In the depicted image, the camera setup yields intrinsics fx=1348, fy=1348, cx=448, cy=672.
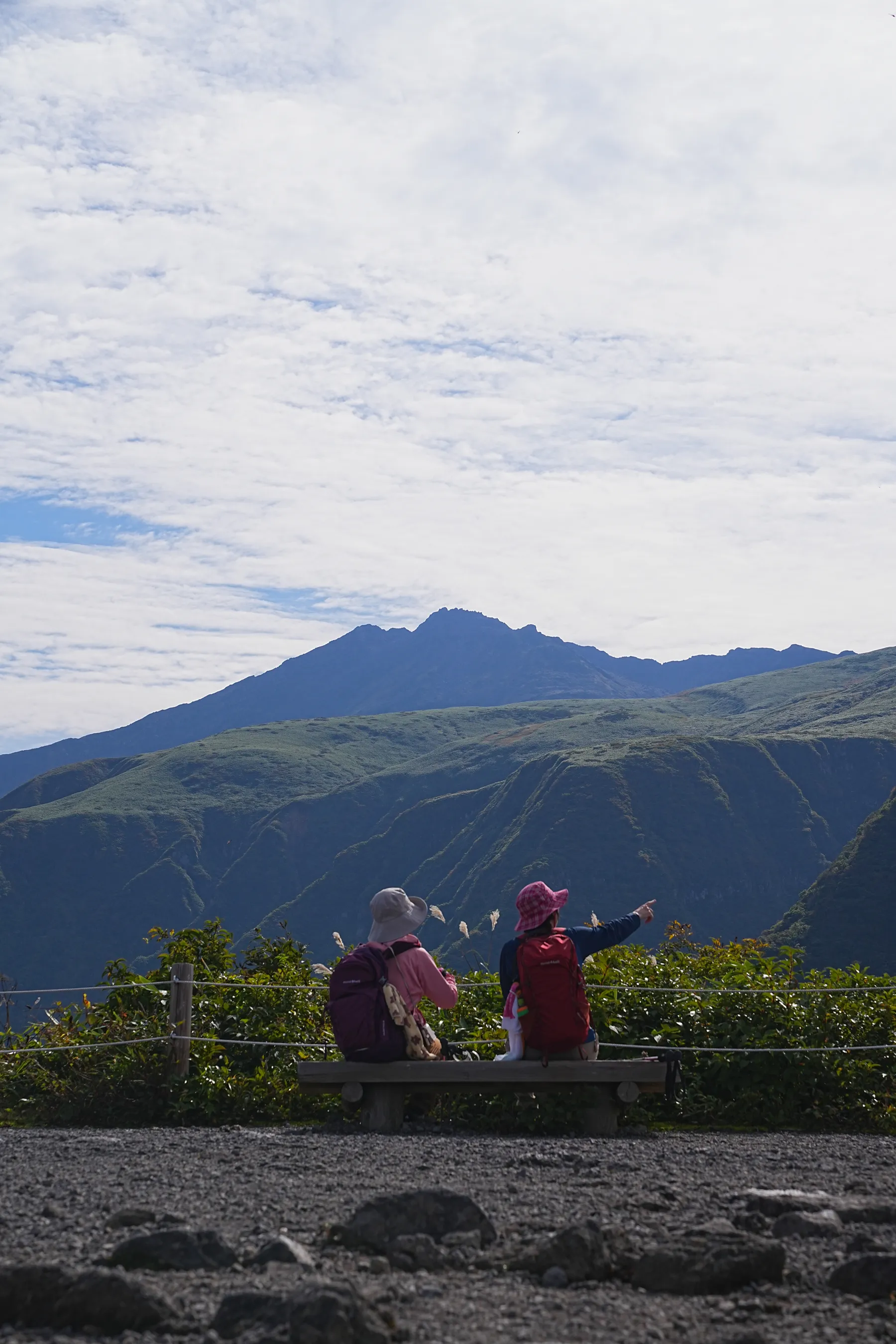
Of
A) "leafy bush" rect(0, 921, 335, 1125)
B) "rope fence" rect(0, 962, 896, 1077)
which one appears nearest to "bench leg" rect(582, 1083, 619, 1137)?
"rope fence" rect(0, 962, 896, 1077)

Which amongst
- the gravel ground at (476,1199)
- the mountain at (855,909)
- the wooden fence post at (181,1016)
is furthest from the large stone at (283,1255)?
the mountain at (855,909)

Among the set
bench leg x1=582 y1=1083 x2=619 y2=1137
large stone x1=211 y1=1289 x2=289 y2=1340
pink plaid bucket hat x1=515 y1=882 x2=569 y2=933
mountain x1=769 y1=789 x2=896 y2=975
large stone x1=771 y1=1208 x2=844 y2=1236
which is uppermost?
pink plaid bucket hat x1=515 y1=882 x2=569 y2=933

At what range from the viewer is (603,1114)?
8711 mm

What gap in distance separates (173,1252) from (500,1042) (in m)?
5.34

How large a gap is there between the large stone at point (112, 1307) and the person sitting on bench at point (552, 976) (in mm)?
4440

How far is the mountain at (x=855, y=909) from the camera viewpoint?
11906cm

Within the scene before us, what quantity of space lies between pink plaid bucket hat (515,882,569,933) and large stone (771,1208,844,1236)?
10.8ft

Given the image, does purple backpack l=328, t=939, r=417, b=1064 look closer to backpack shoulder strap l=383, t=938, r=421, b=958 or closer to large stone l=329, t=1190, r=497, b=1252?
backpack shoulder strap l=383, t=938, r=421, b=958

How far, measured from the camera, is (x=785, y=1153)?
25.1ft

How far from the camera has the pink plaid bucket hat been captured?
8.69 metres

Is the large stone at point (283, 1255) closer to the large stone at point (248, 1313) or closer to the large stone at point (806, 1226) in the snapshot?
the large stone at point (248, 1313)

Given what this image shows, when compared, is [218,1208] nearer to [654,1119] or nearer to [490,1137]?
[490,1137]

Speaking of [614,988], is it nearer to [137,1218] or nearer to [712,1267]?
[137,1218]

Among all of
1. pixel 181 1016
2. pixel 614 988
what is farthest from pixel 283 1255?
pixel 181 1016
